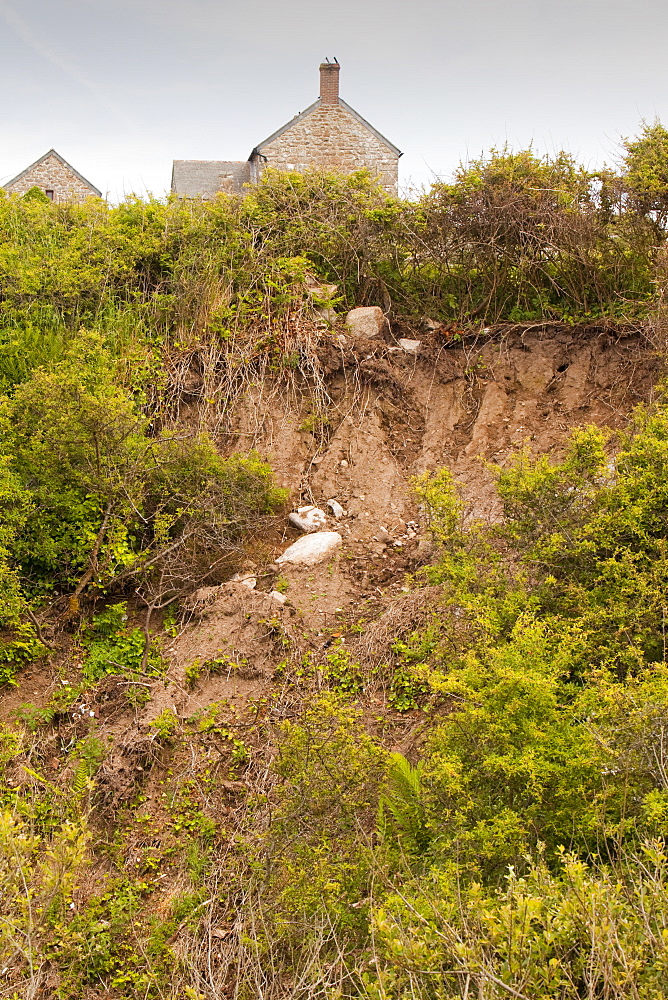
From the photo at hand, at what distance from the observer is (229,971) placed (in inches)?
166

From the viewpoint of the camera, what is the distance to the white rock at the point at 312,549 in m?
7.75

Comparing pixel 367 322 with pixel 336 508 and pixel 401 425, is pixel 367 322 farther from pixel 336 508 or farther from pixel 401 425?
pixel 336 508

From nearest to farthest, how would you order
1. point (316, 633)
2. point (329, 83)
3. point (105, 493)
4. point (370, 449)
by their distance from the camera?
point (316, 633) → point (105, 493) → point (370, 449) → point (329, 83)

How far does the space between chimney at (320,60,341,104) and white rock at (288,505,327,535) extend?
1685 cm

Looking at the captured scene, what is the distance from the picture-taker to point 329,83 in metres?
21.5

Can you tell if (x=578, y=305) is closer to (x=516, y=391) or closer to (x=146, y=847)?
(x=516, y=391)

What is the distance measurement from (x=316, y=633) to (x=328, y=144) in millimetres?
17886

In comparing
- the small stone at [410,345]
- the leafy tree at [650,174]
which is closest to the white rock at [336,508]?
the small stone at [410,345]

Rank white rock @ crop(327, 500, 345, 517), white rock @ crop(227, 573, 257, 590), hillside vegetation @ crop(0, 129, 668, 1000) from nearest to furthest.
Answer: hillside vegetation @ crop(0, 129, 668, 1000) < white rock @ crop(227, 573, 257, 590) < white rock @ crop(327, 500, 345, 517)

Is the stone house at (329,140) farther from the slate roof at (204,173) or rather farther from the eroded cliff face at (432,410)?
the eroded cliff face at (432,410)

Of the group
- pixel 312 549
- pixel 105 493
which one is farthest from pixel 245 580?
pixel 105 493

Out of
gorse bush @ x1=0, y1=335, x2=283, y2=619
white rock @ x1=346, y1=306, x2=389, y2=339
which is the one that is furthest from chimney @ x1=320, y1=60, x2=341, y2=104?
gorse bush @ x1=0, y1=335, x2=283, y2=619

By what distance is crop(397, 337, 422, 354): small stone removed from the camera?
379 inches

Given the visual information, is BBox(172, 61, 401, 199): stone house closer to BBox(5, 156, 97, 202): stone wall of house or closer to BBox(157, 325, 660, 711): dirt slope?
BBox(5, 156, 97, 202): stone wall of house
